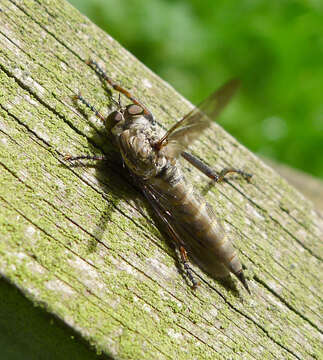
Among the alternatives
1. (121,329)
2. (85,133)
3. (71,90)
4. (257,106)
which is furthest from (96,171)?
(257,106)

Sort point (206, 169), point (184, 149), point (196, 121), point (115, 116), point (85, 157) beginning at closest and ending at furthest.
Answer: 1. point (85, 157)
2. point (196, 121)
3. point (184, 149)
4. point (115, 116)
5. point (206, 169)

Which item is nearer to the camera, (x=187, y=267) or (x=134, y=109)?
(x=187, y=267)

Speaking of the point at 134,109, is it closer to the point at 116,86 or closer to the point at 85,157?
the point at 116,86

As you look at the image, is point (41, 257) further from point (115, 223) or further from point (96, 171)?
point (96, 171)

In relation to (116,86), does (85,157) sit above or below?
below

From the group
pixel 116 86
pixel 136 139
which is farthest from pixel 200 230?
pixel 116 86

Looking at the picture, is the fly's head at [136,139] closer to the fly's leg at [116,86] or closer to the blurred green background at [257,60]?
the fly's leg at [116,86]

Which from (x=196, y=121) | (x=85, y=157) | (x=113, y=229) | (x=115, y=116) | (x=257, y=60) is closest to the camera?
(x=113, y=229)

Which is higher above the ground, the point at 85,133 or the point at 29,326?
the point at 85,133
